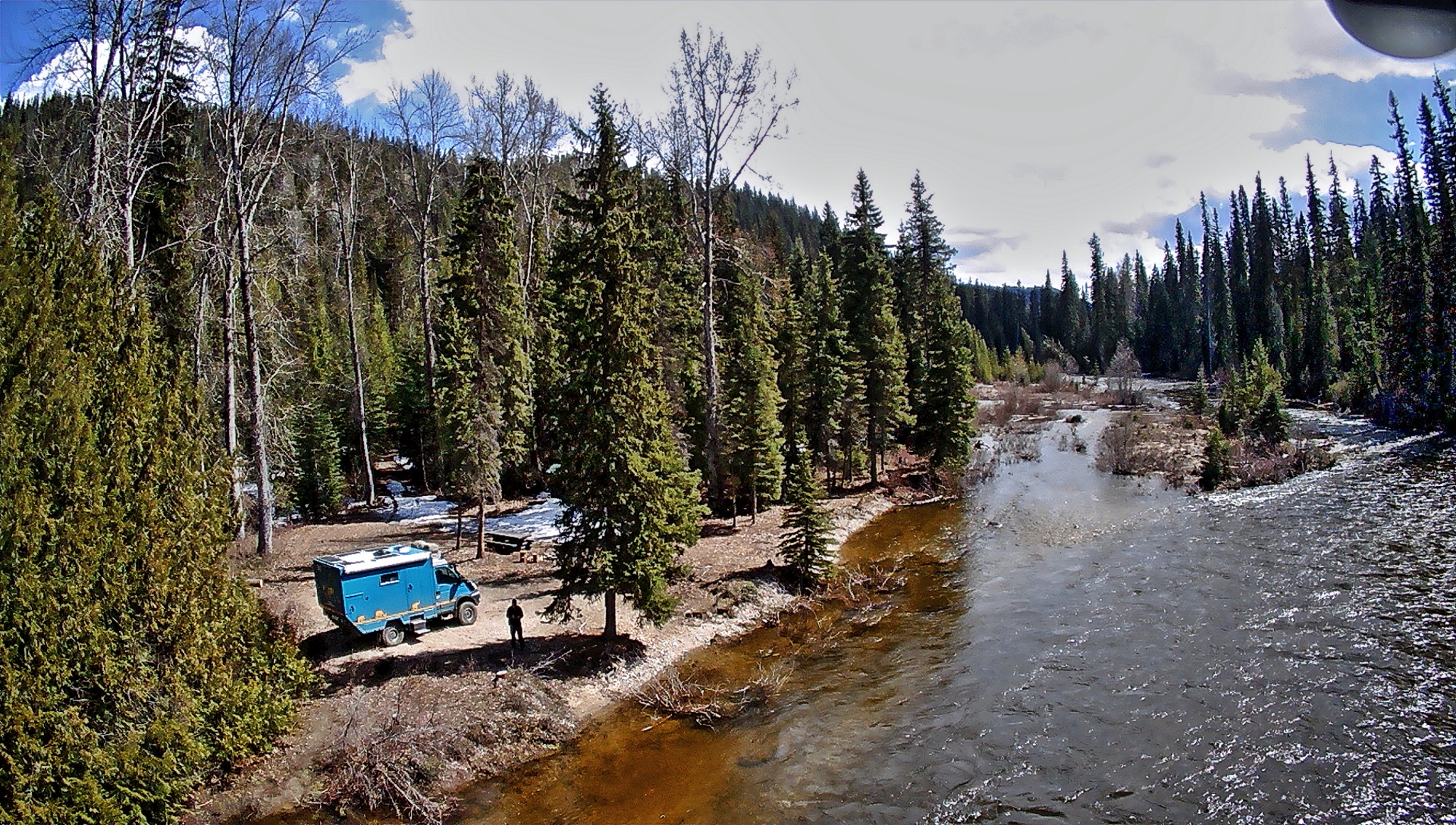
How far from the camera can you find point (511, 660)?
16594 millimetres

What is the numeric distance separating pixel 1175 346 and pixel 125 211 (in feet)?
405

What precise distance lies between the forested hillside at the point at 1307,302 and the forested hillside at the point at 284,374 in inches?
1235

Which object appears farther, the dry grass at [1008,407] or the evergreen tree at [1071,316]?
the evergreen tree at [1071,316]

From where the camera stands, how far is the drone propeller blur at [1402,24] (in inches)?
107

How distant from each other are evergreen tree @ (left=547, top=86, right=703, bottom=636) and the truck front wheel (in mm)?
3581

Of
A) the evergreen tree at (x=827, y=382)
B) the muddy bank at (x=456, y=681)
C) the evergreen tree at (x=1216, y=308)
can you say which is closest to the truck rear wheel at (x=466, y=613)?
the muddy bank at (x=456, y=681)

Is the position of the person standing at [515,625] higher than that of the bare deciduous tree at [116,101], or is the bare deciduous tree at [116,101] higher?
the bare deciduous tree at [116,101]

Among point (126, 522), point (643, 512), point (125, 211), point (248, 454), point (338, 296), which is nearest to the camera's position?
point (126, 522)

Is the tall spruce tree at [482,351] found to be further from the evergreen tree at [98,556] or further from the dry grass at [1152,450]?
the dry grass at [1152,450]

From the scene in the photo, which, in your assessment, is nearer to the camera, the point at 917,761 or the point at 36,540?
the point at 36,540

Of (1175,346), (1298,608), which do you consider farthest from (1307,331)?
(1298,608)

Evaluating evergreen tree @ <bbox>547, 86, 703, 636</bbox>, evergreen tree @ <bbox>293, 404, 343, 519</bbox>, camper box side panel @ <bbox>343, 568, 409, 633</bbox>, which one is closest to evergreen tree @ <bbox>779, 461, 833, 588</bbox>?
evergreen tree @ <bbox>547, 86, 703, 636</bbox>

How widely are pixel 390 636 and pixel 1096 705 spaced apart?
596 inches

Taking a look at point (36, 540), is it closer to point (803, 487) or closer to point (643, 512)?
point (643, 512)
